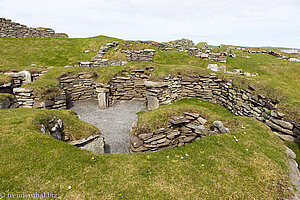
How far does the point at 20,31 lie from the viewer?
27984 mm

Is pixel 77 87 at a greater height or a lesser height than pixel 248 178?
greater

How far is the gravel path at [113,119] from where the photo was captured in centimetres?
1087

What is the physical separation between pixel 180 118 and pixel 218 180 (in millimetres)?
5287

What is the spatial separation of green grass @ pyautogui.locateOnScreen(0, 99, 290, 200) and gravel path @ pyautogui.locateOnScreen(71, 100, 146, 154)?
453 centimetres

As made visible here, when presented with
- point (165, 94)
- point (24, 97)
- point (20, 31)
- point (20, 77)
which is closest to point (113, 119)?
point (165, 94)

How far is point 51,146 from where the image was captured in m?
6.12

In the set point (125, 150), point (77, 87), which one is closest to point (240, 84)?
point (125, 150)

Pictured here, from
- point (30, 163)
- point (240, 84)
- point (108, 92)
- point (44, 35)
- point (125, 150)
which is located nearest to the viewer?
point (30, 163)

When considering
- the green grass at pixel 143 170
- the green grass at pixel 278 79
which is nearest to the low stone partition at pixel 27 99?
the green grass at pixel 143 170

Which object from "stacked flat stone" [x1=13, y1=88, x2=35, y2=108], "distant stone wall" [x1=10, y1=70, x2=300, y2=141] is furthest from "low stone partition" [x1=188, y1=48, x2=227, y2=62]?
"stacked flat stone" [x1=13, y1=88, x2=35, y2=108]

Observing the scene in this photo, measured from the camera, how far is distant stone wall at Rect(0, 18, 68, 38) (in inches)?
1046

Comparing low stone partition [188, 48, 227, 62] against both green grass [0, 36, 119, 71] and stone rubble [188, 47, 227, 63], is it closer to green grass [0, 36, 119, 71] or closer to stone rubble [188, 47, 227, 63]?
stone rubble [188, 47, 227, 63]

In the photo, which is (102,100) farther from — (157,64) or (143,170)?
(143,170)

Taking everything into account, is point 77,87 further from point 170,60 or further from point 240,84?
point 240,84
